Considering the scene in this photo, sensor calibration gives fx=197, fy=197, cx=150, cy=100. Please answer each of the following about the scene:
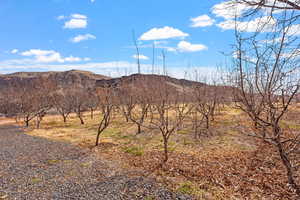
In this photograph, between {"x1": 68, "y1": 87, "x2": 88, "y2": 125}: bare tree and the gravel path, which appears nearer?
the gravel path

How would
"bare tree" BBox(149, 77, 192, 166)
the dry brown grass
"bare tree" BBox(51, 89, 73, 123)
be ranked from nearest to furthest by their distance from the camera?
the dry brown grass
"bare tree" BBox(149, 77, 192, 166)
"bare tree" BBox(51, 89, 73, 123)

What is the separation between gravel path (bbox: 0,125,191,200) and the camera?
5.10m

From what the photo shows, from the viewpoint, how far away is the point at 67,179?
243 inches

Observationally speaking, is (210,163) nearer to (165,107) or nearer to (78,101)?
(165,107)

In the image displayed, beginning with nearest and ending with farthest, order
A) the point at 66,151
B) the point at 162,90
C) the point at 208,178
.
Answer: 1. the point at 208,178
2. the point at 162,90
3. the point at 66,151

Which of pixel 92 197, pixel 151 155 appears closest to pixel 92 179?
pixel 92 197

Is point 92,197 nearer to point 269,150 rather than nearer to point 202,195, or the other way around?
point 202,195

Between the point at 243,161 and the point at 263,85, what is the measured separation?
4.38 metres

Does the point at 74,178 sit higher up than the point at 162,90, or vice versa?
the point at 162,90

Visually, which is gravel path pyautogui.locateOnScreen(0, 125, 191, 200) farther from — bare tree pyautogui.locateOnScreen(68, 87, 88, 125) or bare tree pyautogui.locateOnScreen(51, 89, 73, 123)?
bare tree pyautogui.locateOnScreen(51, 89, 73, 123)

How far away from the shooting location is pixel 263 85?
147 inches

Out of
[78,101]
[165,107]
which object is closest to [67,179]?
[165,107]

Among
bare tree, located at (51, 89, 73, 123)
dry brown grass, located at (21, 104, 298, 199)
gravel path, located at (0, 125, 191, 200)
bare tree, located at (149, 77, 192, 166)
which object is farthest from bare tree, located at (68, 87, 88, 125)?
bare tree, located at (149, 77, 192, 166)

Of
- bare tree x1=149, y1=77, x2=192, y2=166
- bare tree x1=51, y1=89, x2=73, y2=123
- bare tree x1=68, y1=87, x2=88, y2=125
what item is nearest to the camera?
bare tree x1=149, y1=77, x2=192, y2=166
